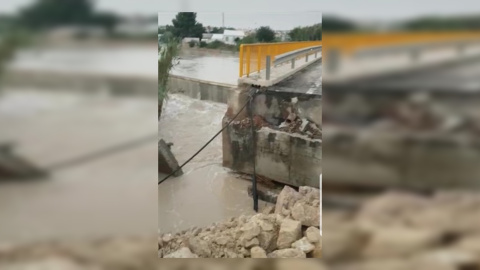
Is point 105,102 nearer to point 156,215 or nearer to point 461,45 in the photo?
point 156,215

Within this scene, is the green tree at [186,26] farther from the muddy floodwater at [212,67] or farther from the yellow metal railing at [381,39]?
the yellow metal railing at [381,39]

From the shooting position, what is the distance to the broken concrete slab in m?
2.50

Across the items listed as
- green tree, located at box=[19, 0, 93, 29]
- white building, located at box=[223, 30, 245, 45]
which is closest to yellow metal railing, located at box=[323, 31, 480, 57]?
white building, located at box=[223, 30, 245, 45]

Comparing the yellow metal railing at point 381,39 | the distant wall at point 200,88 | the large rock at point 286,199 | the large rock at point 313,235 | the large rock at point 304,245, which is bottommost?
the large rock at point 304,245

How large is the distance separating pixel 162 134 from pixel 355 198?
744 millimetres

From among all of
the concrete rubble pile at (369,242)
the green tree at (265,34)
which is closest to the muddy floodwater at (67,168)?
the concrete rubble pile at (369,242)

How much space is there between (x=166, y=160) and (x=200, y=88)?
291 mm

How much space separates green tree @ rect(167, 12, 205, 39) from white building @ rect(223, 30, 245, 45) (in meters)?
0.08

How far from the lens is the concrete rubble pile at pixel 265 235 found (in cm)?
250

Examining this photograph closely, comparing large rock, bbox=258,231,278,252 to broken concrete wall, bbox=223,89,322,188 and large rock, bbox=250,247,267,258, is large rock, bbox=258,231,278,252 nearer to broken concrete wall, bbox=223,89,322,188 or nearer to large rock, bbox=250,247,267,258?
large rock, bbox=250,247,267,258

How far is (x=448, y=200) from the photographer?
8.18 ft

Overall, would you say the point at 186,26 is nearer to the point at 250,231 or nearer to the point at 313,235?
the point at 250,231

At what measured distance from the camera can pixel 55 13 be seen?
2428 millimetres

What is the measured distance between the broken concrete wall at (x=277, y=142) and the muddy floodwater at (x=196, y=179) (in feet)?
0.17
